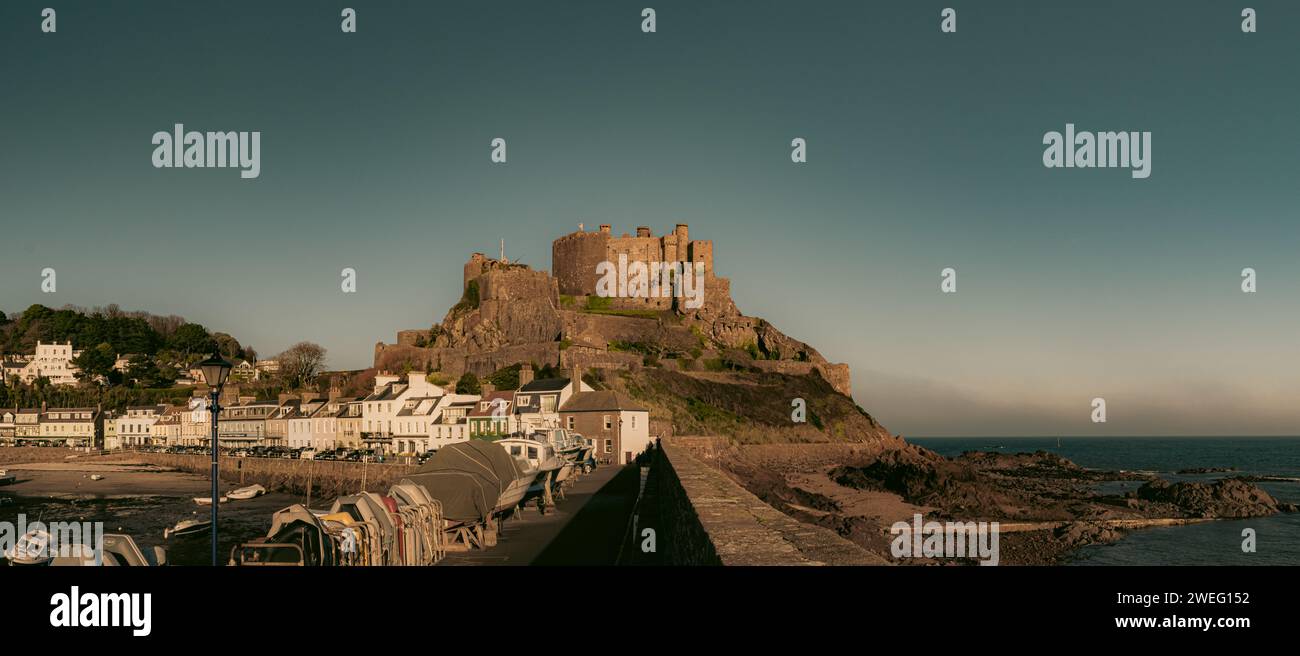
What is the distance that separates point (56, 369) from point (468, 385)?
7971cm

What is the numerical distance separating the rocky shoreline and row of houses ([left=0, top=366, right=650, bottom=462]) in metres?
8.70

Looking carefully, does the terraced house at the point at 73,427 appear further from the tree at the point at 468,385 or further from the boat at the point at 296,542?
the boat at the point at 296,542

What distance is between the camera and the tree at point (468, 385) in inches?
2985

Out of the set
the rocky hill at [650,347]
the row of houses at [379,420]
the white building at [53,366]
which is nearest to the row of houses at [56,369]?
the white building at [53,366]

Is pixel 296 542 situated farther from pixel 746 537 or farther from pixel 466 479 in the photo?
pixel 746 537

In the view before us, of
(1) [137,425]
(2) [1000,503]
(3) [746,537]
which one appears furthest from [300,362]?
(3) [746,537]

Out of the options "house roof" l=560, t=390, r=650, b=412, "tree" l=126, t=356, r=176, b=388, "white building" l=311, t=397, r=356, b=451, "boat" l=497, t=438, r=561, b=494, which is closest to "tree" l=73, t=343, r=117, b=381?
"tree" l=126, t=356, r=176, b=388

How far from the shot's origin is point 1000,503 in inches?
1827

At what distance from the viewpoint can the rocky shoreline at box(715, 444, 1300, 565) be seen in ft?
114

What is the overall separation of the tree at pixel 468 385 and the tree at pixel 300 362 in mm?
39162
